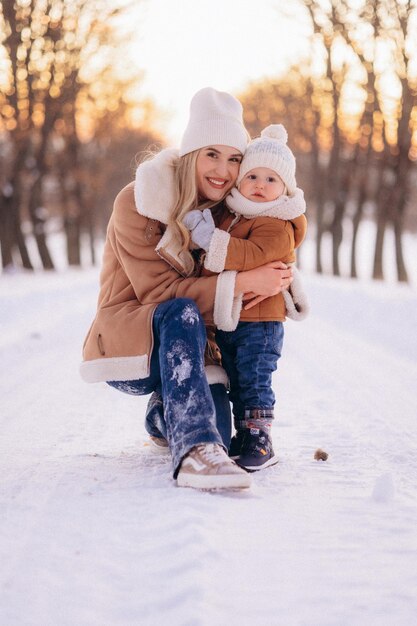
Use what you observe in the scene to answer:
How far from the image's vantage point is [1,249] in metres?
21.1

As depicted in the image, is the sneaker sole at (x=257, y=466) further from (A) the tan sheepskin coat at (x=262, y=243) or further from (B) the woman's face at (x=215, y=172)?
(B) the woman's face at (x=215, y=172)

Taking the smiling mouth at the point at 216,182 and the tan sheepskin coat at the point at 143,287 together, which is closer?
the tan sheepskin coat at the point at 143,287

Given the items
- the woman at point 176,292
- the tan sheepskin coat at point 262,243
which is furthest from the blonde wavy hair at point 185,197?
the tan sheepskin coat at point 262,243

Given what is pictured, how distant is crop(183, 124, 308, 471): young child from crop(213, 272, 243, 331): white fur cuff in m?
0.06

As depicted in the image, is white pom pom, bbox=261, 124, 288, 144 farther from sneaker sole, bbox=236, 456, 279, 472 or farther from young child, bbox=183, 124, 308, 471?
sneaker sole, bbox=236, 456, 279, 472

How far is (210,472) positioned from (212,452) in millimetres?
100

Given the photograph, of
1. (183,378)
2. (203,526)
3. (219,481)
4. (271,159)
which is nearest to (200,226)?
(271,159)

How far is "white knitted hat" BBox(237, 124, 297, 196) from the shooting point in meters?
3.41

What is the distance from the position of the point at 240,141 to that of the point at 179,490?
1.75m

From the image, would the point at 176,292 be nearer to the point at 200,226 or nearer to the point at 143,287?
the point at 143,287

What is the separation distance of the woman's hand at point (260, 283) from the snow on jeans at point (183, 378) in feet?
0.98

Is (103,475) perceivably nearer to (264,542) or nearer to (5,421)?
(264,542)

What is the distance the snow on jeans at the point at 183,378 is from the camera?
2.81 meters

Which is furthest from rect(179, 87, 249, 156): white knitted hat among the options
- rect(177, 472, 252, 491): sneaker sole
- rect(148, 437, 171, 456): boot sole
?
rect(177, 472, 252, 491): sneaker sole
